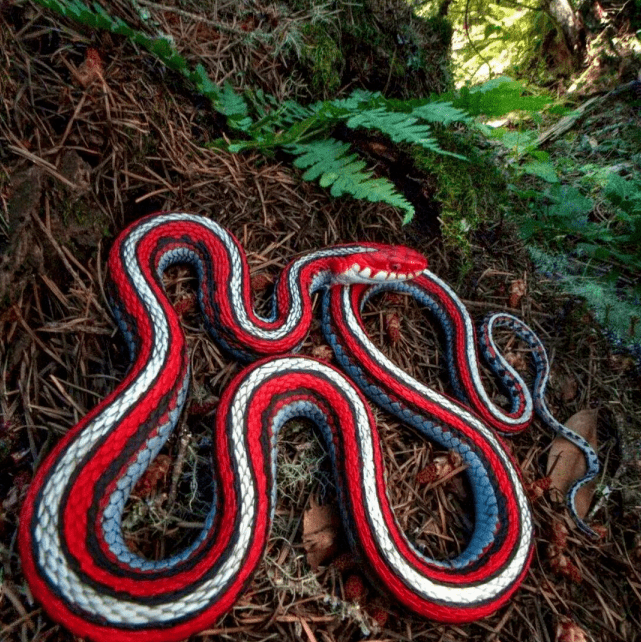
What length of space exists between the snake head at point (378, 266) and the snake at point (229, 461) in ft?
0.04

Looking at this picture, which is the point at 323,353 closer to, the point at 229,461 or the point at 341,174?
the point at 229,461

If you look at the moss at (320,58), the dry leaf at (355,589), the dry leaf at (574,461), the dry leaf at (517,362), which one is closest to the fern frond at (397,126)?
the moss at (320,58)

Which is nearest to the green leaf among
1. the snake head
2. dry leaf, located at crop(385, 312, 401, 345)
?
the snake head

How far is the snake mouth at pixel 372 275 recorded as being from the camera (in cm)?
392

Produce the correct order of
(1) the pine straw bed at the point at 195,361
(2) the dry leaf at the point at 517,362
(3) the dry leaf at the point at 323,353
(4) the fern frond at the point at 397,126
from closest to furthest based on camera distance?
(1) the pine straw bed at the point at 195,361 < (4) the fern frond at the point at 397,126 < (3) the dry leaf at the point at 323,353 < (2) the dry leaf at the point at 517,362

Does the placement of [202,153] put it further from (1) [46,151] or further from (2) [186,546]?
(2) [186,546]

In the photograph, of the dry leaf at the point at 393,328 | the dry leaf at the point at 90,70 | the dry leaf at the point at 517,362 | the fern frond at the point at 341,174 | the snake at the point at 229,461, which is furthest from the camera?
the dry leaf at the point at 517,362

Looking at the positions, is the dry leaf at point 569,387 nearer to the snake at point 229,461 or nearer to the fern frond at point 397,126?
the snake at point 229,461

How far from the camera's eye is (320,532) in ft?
9.29

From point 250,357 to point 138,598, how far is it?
176 centimetres

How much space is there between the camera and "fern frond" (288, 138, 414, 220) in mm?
3543

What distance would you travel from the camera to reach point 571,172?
19.1ft

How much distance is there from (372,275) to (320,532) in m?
2.25

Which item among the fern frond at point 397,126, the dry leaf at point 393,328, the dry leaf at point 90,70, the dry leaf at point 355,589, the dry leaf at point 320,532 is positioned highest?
the dry leaf at point 90,70
